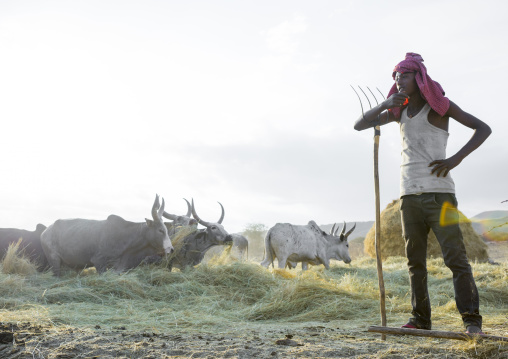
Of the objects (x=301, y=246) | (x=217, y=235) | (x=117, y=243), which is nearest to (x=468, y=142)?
(x=217, y=235)

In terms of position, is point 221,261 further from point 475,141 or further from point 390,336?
point 475,141

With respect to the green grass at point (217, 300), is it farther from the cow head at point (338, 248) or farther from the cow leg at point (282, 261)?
the cow head at point (338, 248)

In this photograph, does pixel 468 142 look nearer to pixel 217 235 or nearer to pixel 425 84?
pixel 425 84

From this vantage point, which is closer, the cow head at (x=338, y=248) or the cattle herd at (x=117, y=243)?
the cattle herd at (x=117, y=243)

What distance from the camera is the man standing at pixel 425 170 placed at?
3.38m

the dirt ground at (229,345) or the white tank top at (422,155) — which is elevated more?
the white tank top at (422,155)

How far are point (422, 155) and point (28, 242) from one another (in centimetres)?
906

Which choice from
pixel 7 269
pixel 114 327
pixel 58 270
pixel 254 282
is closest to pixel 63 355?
pixel 114 327

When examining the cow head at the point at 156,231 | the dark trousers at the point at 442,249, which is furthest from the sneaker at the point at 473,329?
the cow head at the point at 156,231

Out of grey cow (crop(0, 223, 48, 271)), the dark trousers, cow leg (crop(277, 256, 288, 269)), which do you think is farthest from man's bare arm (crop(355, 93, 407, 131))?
grey cow (crop(0, 223, 48, 271))

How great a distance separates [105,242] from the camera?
9.33 metres

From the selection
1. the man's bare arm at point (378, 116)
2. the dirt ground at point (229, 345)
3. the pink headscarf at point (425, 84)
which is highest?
the pink headscarf at point (425, 84)

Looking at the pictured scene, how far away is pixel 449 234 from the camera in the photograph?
11.0ft

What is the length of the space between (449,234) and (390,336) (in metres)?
0.92
